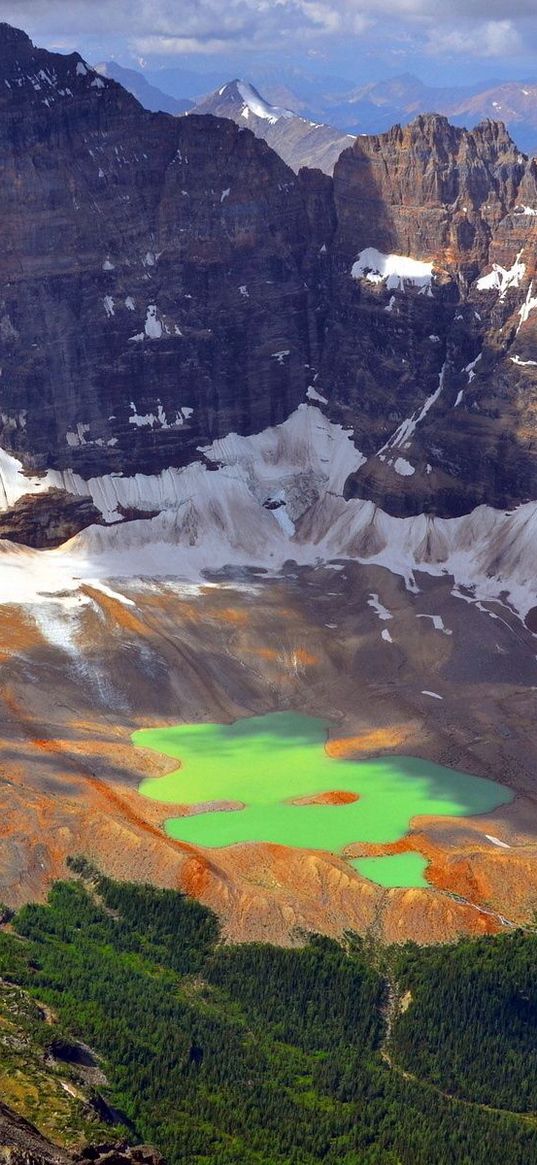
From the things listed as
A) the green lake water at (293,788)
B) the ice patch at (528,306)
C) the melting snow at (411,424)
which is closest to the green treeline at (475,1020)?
the green lake water at (293,788)

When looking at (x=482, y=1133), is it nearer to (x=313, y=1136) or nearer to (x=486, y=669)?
(x=313, y=1136)

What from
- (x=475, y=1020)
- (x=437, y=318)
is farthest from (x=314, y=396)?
(x=475, y=1020)

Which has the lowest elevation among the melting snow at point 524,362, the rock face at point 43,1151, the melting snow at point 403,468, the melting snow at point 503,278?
the rock face at point 43,1151

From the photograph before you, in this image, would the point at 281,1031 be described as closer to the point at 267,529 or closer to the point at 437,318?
the point at 267,529

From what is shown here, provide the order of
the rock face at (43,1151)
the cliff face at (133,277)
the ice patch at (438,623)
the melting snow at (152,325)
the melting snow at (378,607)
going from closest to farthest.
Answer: the rock face at (43,1151)
the ice patch at (438,623)
the melting snow at (378,607)
the cliff face at (133,277)
the melting snow at (152,325)

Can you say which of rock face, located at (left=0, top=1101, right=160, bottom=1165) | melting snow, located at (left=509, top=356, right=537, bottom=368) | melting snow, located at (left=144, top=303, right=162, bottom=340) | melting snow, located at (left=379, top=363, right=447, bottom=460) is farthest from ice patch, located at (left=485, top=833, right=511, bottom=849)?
melting snow, located at (left=144, top=303, right=162, bottom=340)

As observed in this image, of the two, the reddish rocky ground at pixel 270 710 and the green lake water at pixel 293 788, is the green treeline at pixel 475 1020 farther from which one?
the green lake water at pixel 293 788
